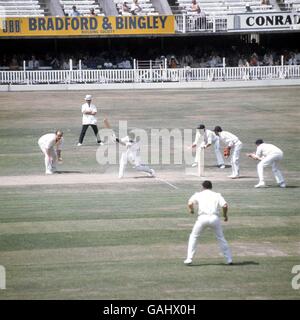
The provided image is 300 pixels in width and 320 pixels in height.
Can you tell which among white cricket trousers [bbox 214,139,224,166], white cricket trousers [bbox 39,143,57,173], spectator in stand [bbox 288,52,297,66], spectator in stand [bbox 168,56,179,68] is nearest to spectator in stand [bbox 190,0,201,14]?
spectator in stand [bbox 168,56,179,68]

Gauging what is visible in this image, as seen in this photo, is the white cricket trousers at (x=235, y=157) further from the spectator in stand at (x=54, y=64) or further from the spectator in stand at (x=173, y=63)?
the spectator in stand at (x=54, y=64)

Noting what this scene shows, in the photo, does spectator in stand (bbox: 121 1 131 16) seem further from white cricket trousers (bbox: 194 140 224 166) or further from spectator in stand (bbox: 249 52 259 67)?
white cricket trousers (bbox: 194 140 224 166)

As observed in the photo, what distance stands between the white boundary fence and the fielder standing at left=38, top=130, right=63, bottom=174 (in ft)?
69.2

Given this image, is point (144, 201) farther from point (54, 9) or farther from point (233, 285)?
point (54, 9)

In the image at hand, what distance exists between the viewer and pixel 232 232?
20641 mm

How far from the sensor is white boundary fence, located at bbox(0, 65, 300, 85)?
165 ft

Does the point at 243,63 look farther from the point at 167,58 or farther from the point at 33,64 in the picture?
the point at 33,64

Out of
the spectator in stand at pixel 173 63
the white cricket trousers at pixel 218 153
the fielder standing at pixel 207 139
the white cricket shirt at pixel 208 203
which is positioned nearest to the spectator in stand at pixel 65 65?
the spectator in stand at pixel 173 63

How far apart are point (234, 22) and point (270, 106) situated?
9127mm

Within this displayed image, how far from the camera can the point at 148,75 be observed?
168 feet

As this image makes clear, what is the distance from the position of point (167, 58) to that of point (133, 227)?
112 ft

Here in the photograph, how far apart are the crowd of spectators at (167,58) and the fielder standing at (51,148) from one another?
70.4 feet

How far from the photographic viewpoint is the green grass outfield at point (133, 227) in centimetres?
1634

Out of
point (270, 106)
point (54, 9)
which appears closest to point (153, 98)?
point (270, 106)
